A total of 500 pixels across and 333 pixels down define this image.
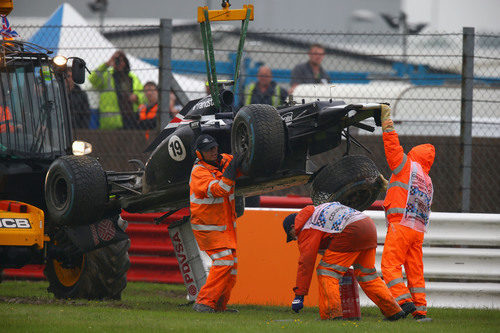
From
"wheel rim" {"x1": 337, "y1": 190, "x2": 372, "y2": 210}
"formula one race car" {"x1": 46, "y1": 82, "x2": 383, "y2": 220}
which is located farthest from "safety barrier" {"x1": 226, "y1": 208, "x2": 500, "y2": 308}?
"wheel rim" {"x1": 337, "y1": 190, "x2": 372, "y2": 210}

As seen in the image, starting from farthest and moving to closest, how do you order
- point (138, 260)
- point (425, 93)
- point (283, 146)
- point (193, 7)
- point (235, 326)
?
point (193, 7)
point (425, 93)
point (138, 260)
point (283, 146)
point (235, 326)

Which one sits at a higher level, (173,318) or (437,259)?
(173,318)

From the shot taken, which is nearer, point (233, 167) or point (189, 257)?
point (233, 167)

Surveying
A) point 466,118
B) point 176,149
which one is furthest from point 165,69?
point 466,118

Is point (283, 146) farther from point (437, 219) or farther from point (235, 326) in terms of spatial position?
point (437, 219)

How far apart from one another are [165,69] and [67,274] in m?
2.51

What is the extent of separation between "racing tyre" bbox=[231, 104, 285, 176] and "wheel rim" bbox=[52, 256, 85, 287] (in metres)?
3.18

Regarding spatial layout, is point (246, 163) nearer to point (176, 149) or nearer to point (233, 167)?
point (233, 167)

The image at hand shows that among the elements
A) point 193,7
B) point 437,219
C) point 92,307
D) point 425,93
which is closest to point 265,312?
point 92,307

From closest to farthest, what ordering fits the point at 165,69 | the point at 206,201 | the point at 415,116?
the point at 206,201 < the point at 165,69 < the point at 415,116

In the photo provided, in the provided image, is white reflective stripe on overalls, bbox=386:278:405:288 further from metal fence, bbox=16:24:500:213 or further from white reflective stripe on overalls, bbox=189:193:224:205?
metal fence, bbox=16:24:500:213

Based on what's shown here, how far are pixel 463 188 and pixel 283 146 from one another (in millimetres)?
3385

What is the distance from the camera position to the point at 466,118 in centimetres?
1057

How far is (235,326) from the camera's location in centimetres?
729
